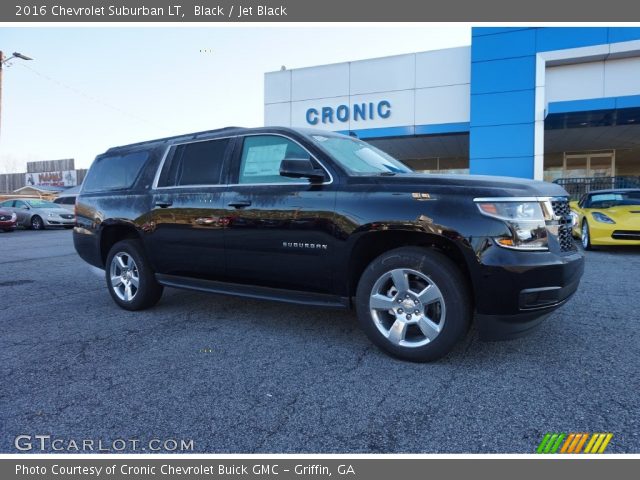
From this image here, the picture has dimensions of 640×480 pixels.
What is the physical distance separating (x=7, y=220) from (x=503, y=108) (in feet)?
64.5

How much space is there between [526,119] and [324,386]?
1614 centimetres

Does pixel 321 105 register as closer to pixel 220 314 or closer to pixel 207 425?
pixel 220 314

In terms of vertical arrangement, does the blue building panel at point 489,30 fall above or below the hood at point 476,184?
above

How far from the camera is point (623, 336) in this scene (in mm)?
3875

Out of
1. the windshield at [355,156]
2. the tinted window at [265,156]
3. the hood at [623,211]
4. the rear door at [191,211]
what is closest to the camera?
the windshield at [355,156]

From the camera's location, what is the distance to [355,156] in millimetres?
4059

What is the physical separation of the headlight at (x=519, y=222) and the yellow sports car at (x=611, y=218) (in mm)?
6276

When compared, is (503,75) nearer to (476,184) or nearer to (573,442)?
(476,184)

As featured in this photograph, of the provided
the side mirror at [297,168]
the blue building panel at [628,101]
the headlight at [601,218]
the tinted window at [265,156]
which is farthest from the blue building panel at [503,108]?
the side mirror at [297,168]

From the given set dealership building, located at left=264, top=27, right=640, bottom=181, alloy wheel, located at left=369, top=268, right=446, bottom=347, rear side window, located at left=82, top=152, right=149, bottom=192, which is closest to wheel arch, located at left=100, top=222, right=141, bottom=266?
rear side window, located at left=82, top=152, right=149, bottom=192

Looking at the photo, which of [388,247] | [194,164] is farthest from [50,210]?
[388,247]

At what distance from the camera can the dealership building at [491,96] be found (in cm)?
1566

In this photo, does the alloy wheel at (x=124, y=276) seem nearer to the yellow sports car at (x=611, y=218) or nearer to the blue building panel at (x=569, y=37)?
the yellow sports car at (x=611, y=218)

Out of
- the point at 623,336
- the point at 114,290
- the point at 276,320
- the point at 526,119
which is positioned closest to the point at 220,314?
the point at 276,320
